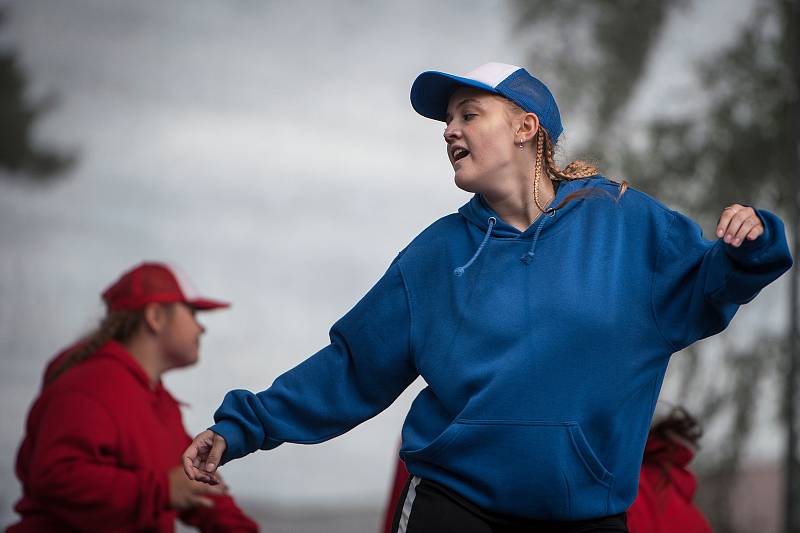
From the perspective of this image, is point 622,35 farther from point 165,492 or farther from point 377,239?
point 165,492

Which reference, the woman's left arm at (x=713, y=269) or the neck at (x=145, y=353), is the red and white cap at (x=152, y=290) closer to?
the neck at (x=145, y=353)

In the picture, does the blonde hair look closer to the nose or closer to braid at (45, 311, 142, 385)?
the nose

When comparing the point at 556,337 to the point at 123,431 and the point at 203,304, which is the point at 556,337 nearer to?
the point at 123,431

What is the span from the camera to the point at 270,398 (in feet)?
6.73

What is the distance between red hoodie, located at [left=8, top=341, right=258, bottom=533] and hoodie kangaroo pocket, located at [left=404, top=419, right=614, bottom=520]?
1.44m

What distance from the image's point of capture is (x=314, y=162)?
6.19m

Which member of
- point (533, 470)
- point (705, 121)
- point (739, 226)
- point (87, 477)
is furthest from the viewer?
point (705, 121)

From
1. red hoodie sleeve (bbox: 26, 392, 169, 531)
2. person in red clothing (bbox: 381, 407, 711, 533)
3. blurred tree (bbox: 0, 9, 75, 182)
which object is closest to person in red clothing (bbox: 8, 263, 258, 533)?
red hoodie sleeve (bbox: 26, 392, 169, 531)

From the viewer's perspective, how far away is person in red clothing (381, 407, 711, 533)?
272cm

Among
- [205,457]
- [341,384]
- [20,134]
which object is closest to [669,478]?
[341,384]

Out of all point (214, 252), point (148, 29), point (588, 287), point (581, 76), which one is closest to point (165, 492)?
point (588, 287)

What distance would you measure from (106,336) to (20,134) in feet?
9.95

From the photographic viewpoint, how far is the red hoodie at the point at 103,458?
9.53 feet

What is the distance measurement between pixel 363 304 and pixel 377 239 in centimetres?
419
